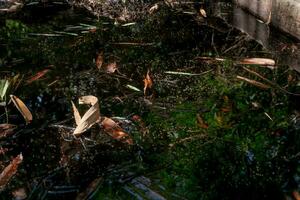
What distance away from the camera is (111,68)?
3.32 metres

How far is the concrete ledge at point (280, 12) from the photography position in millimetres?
3404

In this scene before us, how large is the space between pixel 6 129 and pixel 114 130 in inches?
27.5

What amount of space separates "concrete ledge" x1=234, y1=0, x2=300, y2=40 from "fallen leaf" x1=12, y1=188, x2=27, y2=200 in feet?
8.05

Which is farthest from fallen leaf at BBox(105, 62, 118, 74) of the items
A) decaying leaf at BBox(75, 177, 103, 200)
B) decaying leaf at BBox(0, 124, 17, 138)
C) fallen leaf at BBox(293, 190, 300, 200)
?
fallen leaf at BBox(293, 190, 300, 200)

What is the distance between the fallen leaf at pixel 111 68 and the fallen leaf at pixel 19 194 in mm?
1282

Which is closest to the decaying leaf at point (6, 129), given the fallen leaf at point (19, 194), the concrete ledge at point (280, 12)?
the fallen leaf at point (19, 194)

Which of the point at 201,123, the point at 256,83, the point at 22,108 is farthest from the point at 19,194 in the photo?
the point at 256,83

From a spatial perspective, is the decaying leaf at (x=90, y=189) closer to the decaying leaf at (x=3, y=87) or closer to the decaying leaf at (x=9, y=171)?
the decaying leaf at (x=9, y=171)

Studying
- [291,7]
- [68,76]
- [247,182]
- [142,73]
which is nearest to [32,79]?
[68,76]

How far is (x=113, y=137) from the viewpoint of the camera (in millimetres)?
2590

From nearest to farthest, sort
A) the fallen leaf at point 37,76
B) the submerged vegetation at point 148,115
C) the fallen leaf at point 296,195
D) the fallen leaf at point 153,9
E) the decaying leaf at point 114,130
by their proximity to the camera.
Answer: the fallen leaf at point 296,195, the submerged vegetation at point 148,115, the decaying leaf at point 114,130, the fallen leaf at point 37,76, the fallen leaf at point 153,9

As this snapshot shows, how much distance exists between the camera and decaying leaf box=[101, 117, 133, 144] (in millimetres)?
2582

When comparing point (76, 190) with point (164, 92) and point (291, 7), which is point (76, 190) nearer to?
point (164, 92)

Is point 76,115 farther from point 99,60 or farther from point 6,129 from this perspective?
point 99,60
